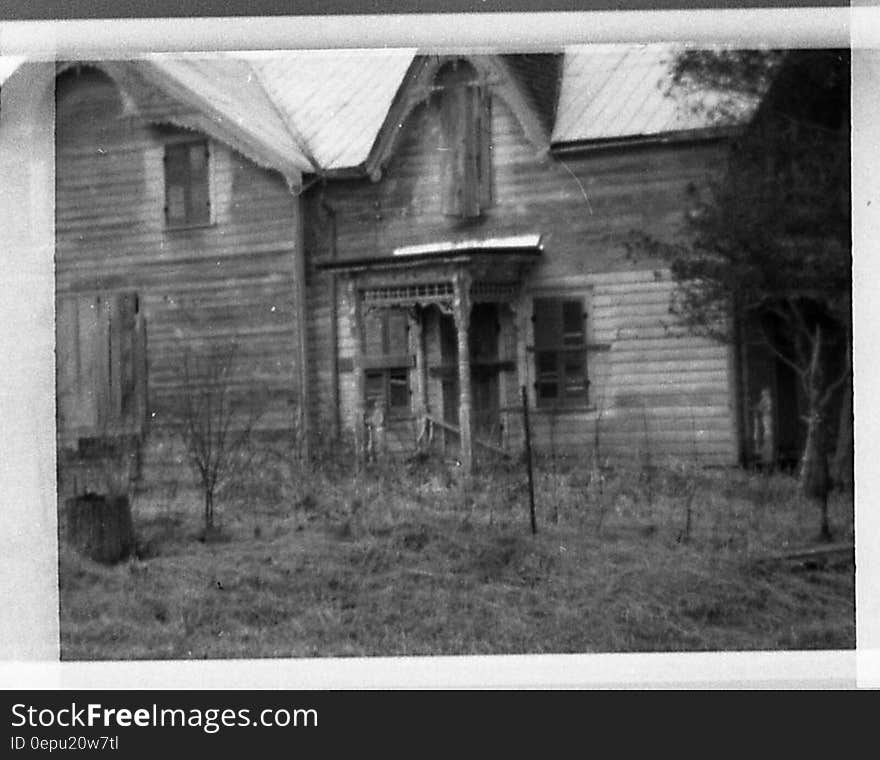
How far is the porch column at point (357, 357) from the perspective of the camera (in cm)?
510

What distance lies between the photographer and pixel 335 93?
496cm

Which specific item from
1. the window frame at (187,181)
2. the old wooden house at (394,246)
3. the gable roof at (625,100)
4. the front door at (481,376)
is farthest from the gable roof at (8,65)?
the gable roof at (625,100)

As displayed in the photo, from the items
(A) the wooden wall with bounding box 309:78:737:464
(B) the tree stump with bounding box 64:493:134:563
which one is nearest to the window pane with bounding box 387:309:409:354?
(A) the wooden wall with bounding box 309:78:737:464

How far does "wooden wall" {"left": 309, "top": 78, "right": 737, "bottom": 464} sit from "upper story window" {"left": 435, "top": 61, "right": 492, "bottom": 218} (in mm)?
33

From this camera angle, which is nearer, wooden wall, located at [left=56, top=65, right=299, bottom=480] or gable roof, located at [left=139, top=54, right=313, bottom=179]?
gable roof, located at [left=139, top=54, right=313, bottom=179]

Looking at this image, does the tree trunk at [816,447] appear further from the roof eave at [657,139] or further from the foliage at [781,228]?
the roof eave at [657,139]

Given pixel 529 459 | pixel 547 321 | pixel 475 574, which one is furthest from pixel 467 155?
pixel 475 574

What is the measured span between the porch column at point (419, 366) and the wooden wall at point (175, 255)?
1.53 ft

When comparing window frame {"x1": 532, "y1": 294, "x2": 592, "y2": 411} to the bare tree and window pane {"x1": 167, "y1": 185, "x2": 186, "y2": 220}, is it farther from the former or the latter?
window pane {"x1": 167, "y1": 185, "x2": 186, "y2": 220}

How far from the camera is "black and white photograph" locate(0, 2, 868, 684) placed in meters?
4.90

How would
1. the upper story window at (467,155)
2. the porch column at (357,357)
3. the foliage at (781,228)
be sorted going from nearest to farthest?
the foliage at (781,228) < the upper story window at (467,155) < the porch column at (357,357)

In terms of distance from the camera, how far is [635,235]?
4.98 metres
